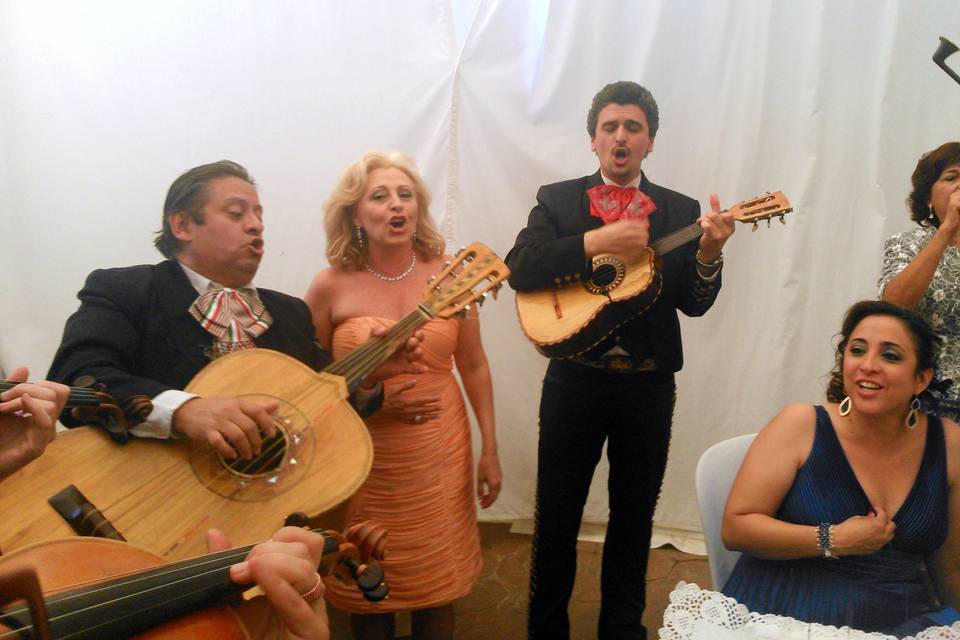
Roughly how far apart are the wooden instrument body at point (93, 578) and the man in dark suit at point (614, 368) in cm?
145

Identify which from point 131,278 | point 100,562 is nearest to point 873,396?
point 100,562

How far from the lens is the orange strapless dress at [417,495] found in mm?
2021

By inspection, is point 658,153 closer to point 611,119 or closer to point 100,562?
point 611,119

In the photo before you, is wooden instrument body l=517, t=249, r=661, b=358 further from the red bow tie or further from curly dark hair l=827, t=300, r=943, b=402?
curly dark hair l=827, t=300, r=943, b=402

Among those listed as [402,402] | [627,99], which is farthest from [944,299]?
[402,402]

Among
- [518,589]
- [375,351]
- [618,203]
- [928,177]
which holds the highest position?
[928,177]

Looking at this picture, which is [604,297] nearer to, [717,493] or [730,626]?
[717,493]

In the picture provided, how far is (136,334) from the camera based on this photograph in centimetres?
149

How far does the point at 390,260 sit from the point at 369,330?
0.83 ft

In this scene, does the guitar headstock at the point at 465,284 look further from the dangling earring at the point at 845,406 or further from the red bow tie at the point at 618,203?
the dangling earring at the point at 845,406

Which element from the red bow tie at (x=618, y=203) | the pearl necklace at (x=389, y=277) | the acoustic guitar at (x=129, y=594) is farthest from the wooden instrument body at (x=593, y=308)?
the acoustic guitar at (x=129, y=594)

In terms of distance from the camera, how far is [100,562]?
0.88 m

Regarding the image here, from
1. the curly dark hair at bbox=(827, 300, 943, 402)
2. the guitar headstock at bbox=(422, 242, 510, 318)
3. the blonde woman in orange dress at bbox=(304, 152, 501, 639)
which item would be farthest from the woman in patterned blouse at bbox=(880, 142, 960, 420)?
the blonde woman in orange dress at bbox=(304, 152, 501, 639)

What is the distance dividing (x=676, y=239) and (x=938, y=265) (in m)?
0.75
